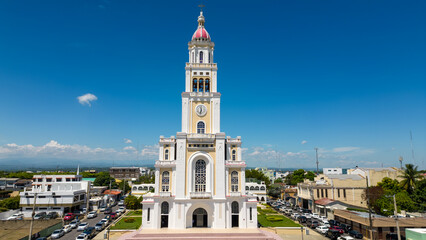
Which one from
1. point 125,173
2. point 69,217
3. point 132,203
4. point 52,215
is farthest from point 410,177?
point 125,173

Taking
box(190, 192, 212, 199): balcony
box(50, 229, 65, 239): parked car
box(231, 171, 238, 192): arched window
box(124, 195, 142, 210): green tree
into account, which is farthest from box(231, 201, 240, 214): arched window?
box(124, 195, 142, 210): green tree

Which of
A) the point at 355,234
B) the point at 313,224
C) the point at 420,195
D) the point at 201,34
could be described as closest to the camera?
the point at 355,234

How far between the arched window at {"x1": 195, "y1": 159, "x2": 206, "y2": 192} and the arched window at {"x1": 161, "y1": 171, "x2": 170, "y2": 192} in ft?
13.1

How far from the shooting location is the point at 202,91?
126 feet

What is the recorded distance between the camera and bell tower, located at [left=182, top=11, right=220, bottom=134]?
121 feet

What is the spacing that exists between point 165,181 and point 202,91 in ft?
46.9

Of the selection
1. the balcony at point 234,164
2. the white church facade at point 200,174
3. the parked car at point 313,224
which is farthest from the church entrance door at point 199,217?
the parked car at point 313,224

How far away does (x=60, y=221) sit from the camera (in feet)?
117

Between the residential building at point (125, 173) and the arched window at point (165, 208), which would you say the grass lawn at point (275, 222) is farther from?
the residential building at point (125, 173)

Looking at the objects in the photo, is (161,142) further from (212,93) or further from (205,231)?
(205,231)

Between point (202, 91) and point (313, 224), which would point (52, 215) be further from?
point (313, 224)

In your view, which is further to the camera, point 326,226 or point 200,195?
point 326,226

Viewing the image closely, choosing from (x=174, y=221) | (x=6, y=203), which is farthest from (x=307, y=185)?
(x=6, y=203)

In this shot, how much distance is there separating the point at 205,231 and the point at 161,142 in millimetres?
13399
